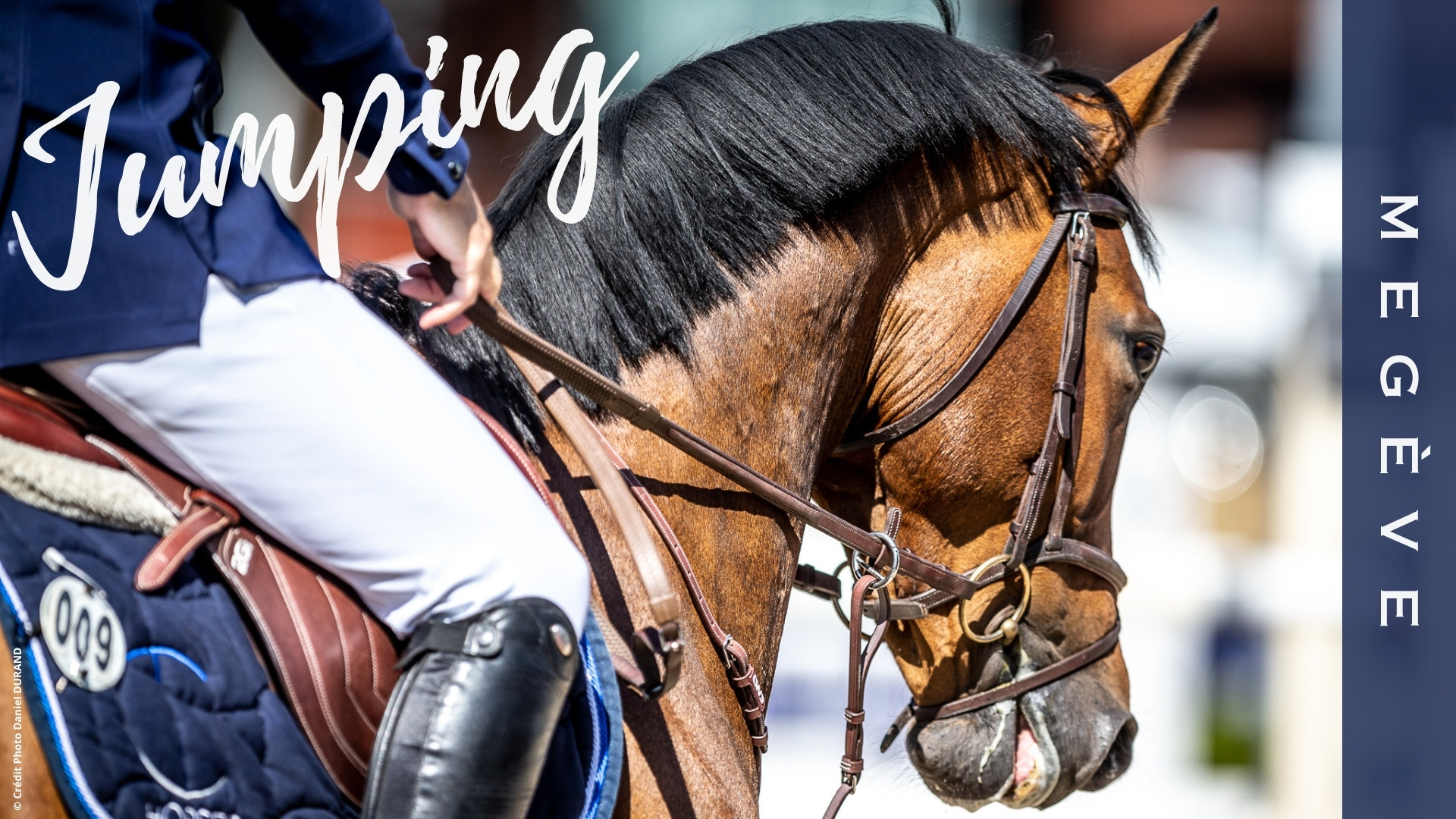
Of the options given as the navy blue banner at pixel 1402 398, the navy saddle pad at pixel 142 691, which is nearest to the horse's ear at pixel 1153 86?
the navy saddle pad at pixel 142 691

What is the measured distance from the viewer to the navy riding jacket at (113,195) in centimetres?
121

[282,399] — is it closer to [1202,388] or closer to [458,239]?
[458,239]

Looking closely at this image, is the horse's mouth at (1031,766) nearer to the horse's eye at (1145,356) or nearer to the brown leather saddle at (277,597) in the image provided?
the horse's eye at (1145,356)

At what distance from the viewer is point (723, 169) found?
181 cm

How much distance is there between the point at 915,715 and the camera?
2.14 m

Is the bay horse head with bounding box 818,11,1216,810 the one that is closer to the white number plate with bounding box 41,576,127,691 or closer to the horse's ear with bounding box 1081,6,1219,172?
the horse's ear with bounding box 1081,6,1219,172

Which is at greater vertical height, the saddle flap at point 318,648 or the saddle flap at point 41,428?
the saddle flap at point 41,428

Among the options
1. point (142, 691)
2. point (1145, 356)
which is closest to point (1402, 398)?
point (1145, 356)

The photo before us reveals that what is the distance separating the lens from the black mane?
1747 millimetres

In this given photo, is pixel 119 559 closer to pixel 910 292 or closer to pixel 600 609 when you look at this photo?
pixel 600 609

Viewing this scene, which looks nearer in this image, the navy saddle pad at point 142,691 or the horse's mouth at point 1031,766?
the navy saddle pad at point 142,691

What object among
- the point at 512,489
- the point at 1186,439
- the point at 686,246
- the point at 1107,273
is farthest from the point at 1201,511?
the point at 512,489

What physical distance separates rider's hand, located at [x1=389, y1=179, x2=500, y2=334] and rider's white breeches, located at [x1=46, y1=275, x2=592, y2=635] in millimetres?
147

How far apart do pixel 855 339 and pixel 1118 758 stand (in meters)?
0.98
